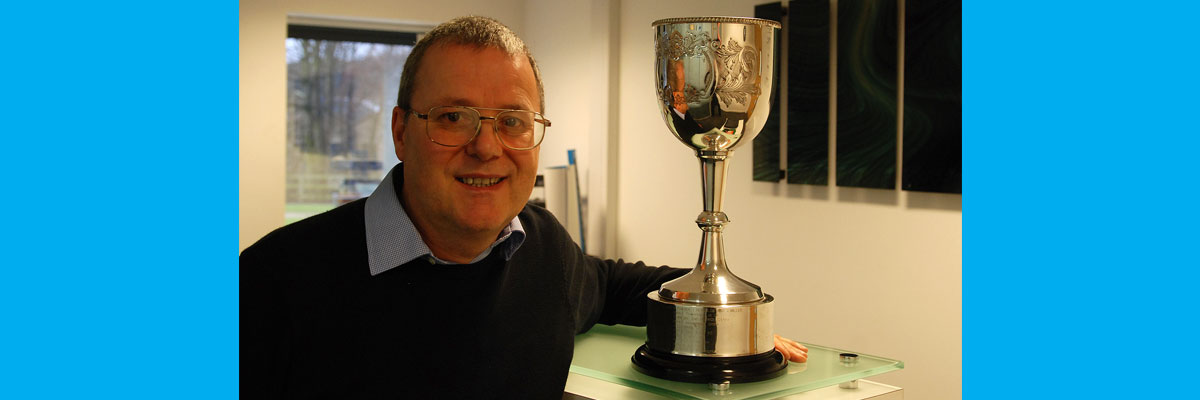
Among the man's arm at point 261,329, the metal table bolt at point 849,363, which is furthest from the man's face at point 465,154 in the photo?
the metal table bolt at point 849,363

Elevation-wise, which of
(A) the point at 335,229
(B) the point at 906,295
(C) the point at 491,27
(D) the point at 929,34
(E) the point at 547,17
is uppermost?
(E) the point at 547,17

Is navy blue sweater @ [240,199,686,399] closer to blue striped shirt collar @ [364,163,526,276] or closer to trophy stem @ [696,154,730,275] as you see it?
blue striped shirt collar @ [364,163,526,276]

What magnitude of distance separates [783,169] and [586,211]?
1623mm

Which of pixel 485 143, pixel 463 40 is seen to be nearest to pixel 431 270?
pixel 485 143

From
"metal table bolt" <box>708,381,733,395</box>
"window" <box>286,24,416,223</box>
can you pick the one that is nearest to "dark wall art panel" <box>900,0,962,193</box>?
"metal table bolt" <box>708,381,733,395</box>

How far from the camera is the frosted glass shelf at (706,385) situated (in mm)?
A: 1267

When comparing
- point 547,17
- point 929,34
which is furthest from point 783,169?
point 547,17

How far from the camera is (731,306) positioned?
4.51 feet

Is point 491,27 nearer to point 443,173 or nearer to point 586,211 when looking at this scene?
point 443,173

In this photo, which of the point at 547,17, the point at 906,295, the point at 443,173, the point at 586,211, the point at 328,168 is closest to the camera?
the point at 443,173

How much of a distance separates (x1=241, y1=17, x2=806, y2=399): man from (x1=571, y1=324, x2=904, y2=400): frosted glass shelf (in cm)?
5

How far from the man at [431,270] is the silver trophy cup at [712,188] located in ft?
0.40

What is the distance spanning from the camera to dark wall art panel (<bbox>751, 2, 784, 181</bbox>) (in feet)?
12.8

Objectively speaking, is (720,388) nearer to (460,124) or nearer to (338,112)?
(460,124)
